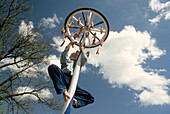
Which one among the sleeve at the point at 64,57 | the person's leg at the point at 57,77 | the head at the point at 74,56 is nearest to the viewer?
the person's leg at the point at 57,77

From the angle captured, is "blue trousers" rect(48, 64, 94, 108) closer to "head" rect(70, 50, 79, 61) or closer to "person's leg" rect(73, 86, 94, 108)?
"person's leg" rect(73, 86, 94, 108)

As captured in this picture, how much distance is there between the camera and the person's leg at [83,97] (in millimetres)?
3616

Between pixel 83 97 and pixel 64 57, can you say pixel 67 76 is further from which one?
pixel 83 97

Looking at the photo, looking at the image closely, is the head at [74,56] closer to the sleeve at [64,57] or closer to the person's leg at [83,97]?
the sleeve at [64,57]

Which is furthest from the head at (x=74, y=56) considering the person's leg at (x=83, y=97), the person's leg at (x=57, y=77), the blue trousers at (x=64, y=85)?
the person's leg at (x=83, y=97)

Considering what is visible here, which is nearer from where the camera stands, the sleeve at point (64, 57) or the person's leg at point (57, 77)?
the person's leg at point (57, 77)

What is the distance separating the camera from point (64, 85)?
3.35 meters

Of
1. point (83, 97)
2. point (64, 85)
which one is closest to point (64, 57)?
point (64, 85)

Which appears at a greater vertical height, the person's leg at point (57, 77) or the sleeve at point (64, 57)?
the sleeve at point (64, 57)

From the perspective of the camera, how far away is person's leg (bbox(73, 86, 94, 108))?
11.9ft

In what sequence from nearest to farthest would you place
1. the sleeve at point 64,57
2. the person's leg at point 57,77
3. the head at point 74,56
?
the person's leg at point 57,77 < the sleeve at point 64,57 < the head at point 74,56

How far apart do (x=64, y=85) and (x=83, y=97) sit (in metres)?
0.60

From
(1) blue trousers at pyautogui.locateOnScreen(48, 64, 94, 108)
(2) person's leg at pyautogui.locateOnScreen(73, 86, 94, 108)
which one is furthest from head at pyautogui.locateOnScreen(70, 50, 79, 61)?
(2) person's leg at pyautogui.locateOnScreen(73, 86, 94, 108)

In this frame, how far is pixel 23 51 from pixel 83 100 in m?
7.67
